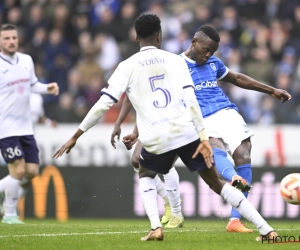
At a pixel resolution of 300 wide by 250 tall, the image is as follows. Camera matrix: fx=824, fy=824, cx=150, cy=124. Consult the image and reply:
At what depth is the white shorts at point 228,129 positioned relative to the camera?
32.1ft

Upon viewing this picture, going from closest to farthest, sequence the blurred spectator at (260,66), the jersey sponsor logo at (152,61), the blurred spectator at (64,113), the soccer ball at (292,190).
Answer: the jersey sponsor logo at (152,61) < the soccer ball at (292,190) < the blurred spectator at (64,113) < the blurred spectator at (260,66)

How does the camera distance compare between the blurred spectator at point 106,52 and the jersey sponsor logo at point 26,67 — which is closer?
the jersey sponsor logo at point 26,67

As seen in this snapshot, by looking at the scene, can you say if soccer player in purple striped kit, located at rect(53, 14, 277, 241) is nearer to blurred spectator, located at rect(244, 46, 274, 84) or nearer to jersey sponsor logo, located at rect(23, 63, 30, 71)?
jersey sponsor logo, located at rect(23, 63, 30, 71)

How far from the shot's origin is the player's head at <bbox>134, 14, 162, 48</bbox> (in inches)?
318

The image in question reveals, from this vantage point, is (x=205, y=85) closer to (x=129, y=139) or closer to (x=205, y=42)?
(x=205, y=42)

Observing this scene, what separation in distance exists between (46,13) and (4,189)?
9001mm

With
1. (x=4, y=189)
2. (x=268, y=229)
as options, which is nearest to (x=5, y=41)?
(x=4, y=189)

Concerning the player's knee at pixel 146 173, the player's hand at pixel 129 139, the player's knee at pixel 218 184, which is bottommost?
the player's knee at pixel 218 184

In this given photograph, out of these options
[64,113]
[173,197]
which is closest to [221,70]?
[173,197]

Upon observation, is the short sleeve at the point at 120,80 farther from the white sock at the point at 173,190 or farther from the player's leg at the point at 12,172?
the player's leg at the point at 12,172

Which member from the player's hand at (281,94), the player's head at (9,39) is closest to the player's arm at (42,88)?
the player's head at (9,39)

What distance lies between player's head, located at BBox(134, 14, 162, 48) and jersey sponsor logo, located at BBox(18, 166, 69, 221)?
829 centimetres

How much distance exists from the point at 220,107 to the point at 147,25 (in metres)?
2.21

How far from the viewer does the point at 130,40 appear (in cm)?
1950
